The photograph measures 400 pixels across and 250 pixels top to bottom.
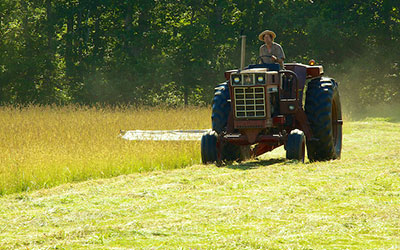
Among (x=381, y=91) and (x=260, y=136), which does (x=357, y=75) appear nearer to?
(x=381, y=91)

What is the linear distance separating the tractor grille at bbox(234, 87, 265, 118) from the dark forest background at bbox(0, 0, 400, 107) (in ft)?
61.9

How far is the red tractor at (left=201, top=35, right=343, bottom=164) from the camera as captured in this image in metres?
9.32

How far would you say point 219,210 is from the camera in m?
5.93

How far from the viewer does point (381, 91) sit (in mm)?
28938

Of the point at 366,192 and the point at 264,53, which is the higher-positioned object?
the point at 264,53

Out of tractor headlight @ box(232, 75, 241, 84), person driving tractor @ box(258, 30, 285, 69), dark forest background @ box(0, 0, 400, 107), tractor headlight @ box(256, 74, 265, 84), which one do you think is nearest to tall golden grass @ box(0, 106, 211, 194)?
tractor headlight @ box(232, 75, 241, 84)

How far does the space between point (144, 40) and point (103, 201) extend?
24.0 meters

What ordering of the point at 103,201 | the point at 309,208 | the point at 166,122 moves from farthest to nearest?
the point at 166,122, the point at 103,201, the point at 309,208

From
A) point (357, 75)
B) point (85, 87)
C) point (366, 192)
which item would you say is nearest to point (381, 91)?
point (357, 75)

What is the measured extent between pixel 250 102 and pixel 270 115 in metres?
0.34

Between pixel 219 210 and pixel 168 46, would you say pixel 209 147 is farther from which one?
pixel 168 46

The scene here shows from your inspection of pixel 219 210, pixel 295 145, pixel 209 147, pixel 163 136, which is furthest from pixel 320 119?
pixel 219 210

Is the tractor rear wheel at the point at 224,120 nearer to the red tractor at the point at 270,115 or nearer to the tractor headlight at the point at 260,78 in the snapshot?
the red tractor at the point at 270,115

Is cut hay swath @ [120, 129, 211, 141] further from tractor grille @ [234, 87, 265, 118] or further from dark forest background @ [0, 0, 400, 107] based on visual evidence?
dark forest background @ [0, 0, 400, 107]
